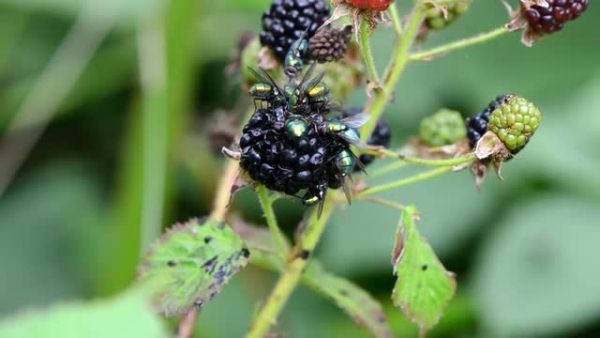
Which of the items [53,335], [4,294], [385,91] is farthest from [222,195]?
[4,294]

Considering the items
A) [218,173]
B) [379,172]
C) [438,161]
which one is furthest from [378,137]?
[218,173]

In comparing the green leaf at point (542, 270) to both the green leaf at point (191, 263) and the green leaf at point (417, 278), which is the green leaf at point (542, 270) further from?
the green leaf at point (191, 263)

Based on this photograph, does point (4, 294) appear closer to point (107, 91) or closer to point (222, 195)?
point (107, 91)

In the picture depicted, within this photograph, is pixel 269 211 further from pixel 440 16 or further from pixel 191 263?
pixel 440 16

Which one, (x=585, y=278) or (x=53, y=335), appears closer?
(x=53, y=335)

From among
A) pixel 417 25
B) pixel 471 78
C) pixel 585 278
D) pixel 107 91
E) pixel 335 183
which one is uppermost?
pixel 417 25

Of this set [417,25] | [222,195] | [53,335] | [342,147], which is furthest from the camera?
[222,195]
